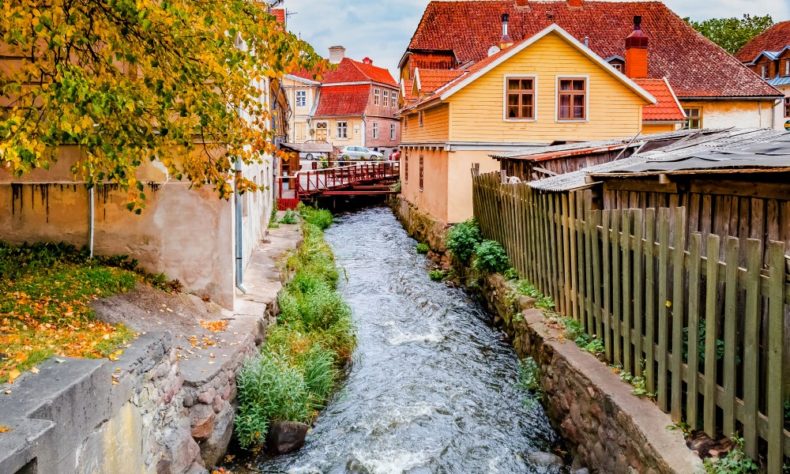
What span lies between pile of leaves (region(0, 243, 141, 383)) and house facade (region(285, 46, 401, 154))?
52543 mm

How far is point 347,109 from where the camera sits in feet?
204

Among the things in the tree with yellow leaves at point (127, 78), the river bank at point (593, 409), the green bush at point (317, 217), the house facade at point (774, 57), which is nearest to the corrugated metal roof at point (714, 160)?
the river bank at point (593, 409)

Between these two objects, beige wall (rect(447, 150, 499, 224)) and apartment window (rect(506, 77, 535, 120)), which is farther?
apartment window (rect(506, 77, 535, 120))

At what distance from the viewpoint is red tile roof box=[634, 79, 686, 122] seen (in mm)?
25984

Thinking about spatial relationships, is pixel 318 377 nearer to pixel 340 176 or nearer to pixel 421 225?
pixel 421 225

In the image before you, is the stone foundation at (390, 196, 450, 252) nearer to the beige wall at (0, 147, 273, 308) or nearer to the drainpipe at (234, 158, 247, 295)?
the drainpipe at (234, 158, 247, 295)

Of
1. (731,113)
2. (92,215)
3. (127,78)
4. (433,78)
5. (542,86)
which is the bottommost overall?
(92,215)

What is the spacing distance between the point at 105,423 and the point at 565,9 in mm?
39234

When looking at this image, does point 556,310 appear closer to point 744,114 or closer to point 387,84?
point 744,114

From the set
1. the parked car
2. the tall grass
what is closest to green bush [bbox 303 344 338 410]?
the tall grass

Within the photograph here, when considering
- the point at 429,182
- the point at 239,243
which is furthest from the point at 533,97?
the point at 239,243

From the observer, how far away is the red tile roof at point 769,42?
49503mm

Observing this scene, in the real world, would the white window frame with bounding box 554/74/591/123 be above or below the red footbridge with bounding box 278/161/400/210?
above

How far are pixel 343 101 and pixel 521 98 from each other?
42.7 meters
